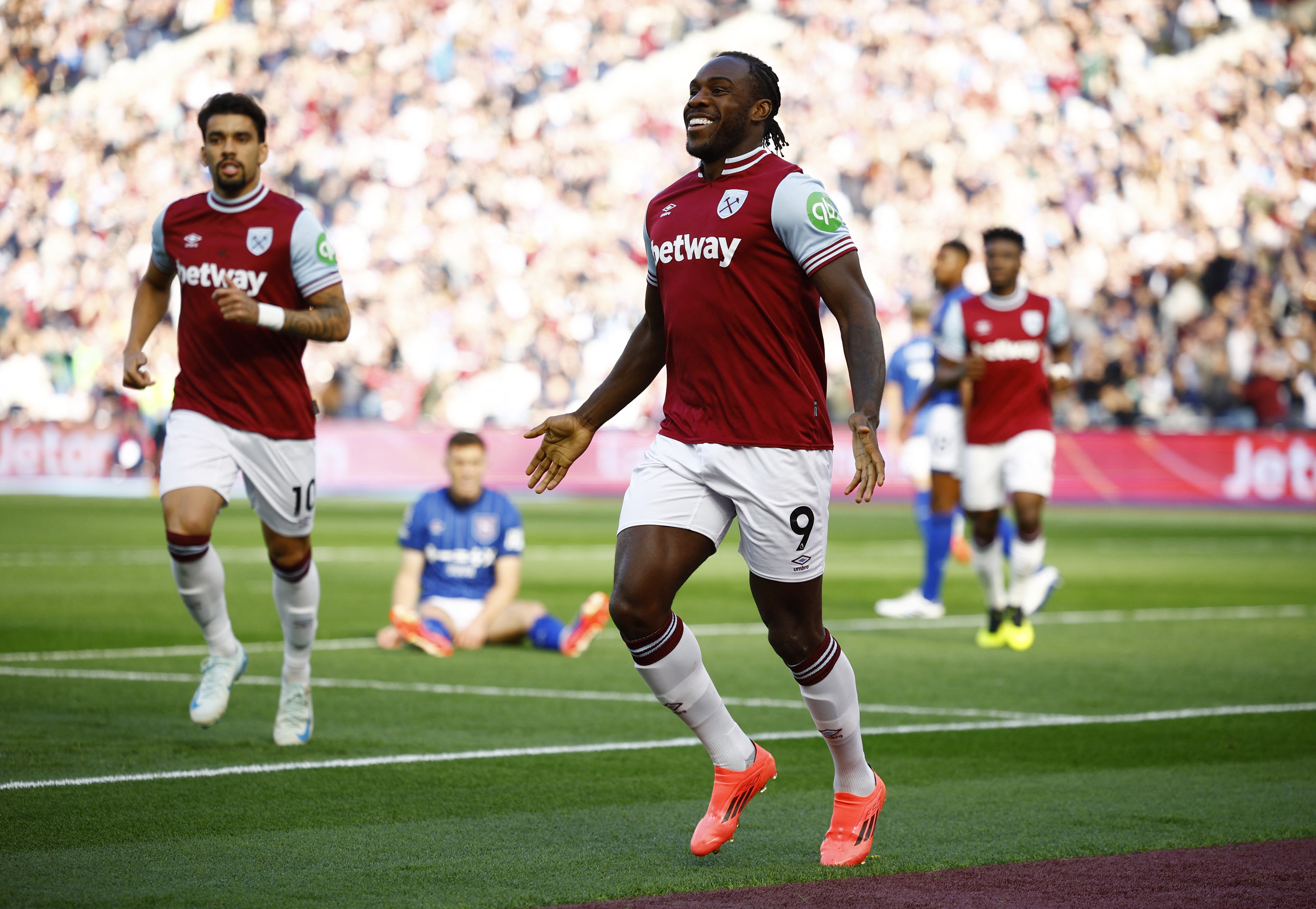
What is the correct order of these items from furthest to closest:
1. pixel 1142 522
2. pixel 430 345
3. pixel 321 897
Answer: pixel 430 345 → pixel 1142 522 → pixel 321 897

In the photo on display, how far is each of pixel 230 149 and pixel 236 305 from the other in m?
0.96

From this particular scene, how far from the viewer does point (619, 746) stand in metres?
6.86

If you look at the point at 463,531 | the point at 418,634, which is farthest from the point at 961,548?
the point at 418,634

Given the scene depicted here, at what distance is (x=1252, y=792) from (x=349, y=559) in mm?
11795

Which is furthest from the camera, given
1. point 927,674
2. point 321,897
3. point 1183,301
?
point 1183,301

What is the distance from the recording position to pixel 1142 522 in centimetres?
2338

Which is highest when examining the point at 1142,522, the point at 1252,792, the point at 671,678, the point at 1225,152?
the point at 1225,152

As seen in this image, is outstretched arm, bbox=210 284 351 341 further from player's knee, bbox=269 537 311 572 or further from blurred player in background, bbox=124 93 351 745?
player's knee, bbox=269 537 311 572

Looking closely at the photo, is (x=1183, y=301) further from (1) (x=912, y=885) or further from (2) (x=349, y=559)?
(1) (x=912, y=885)

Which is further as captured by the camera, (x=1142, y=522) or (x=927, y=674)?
(x=1142, y=522)

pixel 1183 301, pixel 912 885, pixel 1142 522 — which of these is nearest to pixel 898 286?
pixel 1183 301

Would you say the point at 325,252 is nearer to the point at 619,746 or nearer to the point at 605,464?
the point at 619,746

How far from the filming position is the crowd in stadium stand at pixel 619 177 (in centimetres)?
2675

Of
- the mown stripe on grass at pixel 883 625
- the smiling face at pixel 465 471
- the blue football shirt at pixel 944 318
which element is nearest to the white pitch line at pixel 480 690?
the mown stripe on grass at pixel 883 625
